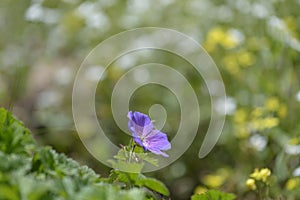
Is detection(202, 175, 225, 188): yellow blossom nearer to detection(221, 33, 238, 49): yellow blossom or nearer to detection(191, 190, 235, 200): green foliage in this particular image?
detection(221, 33, 238, 49): yellow blossom

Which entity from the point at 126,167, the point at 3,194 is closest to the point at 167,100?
the point at 126,167

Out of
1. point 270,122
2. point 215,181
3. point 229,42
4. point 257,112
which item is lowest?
point 215,181

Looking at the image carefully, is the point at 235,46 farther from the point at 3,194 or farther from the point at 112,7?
the point at 3,194

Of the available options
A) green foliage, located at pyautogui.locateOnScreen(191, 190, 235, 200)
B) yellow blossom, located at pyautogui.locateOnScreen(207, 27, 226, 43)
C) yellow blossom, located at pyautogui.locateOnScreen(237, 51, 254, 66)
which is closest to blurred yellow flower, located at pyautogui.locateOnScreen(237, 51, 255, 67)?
yellow blossom, located at pyautogui.locateOnScreen(237, 51, 254, 66)

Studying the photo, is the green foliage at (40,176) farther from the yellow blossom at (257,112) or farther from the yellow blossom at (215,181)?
the yellow blossom at (257,112)

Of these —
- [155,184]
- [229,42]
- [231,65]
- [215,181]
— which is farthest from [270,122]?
[155,184]

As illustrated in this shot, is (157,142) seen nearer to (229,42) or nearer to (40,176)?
(40,176)
